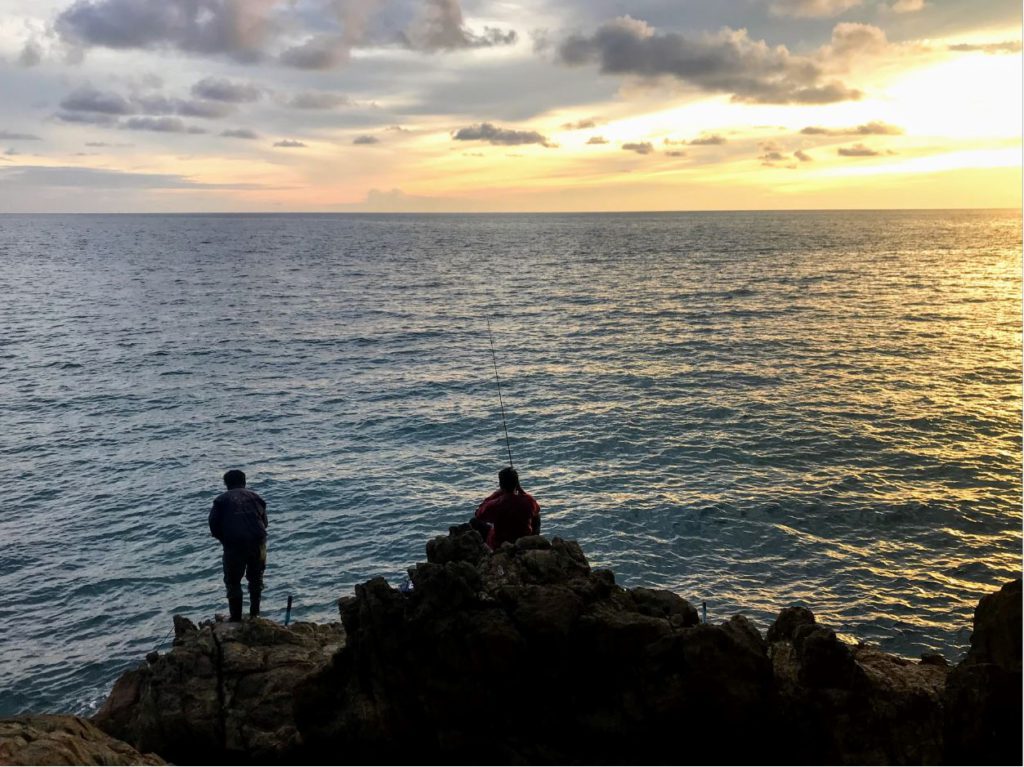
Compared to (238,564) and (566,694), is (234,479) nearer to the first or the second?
(238,564)

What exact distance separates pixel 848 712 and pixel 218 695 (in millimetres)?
7931

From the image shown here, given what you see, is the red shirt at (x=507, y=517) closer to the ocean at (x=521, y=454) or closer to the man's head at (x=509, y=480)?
the man's head at (x=509, y=480)

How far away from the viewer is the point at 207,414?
32.2 m

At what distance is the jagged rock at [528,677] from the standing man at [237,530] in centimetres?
323

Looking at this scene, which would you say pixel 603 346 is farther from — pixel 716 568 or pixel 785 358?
pixel 716 568

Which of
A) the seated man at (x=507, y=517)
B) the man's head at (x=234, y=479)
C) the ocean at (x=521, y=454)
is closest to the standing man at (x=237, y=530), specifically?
the man's head at (x=234, y=479)

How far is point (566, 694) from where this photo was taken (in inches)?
332

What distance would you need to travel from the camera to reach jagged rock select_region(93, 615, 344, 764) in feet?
31.4

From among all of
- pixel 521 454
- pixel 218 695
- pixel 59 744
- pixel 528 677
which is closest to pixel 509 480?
pixel 528 677

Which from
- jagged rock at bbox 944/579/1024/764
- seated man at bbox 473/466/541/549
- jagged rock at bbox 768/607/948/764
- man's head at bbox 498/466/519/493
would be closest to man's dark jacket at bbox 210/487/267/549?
seated man at bbox 473/466/541/549

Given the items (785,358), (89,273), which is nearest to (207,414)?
(785,358)

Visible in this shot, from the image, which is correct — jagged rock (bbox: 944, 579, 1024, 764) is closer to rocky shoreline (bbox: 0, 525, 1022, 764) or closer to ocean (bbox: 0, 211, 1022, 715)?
rocky shoreline (bbox: 0, 525, 1022, 764)

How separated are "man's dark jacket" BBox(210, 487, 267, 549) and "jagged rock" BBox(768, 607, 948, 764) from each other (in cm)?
797

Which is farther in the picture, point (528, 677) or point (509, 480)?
point (509, 480)
